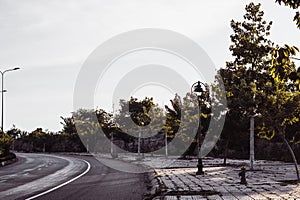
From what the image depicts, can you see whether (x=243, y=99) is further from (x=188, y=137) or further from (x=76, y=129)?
(x=76, y=129)

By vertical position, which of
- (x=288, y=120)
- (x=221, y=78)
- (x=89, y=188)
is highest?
(x=221, y=78)

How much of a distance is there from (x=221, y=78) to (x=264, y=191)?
57.5 ft

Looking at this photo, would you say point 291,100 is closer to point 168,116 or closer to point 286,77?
point 286,77

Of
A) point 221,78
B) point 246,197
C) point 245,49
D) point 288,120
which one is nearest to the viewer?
point 246,197

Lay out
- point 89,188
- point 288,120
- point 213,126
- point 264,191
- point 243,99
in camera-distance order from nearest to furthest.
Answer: point 264,191 → point 89,188 → point 288,120 → point 243,99 → point 213,126

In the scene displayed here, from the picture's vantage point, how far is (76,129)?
85125 mm

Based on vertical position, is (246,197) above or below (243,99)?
below

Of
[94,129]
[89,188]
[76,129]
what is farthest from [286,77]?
[76,129]

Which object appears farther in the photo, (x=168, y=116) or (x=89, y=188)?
(x=168, y=116)

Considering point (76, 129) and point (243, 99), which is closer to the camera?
point (243, 99)

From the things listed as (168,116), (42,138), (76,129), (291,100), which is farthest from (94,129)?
(291,100)

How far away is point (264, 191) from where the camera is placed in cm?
1552

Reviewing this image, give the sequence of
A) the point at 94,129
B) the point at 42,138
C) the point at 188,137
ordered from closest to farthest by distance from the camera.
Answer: the point at 188,137 → the point at 94,129 → the point at 42,138

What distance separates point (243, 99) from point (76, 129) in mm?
62062
